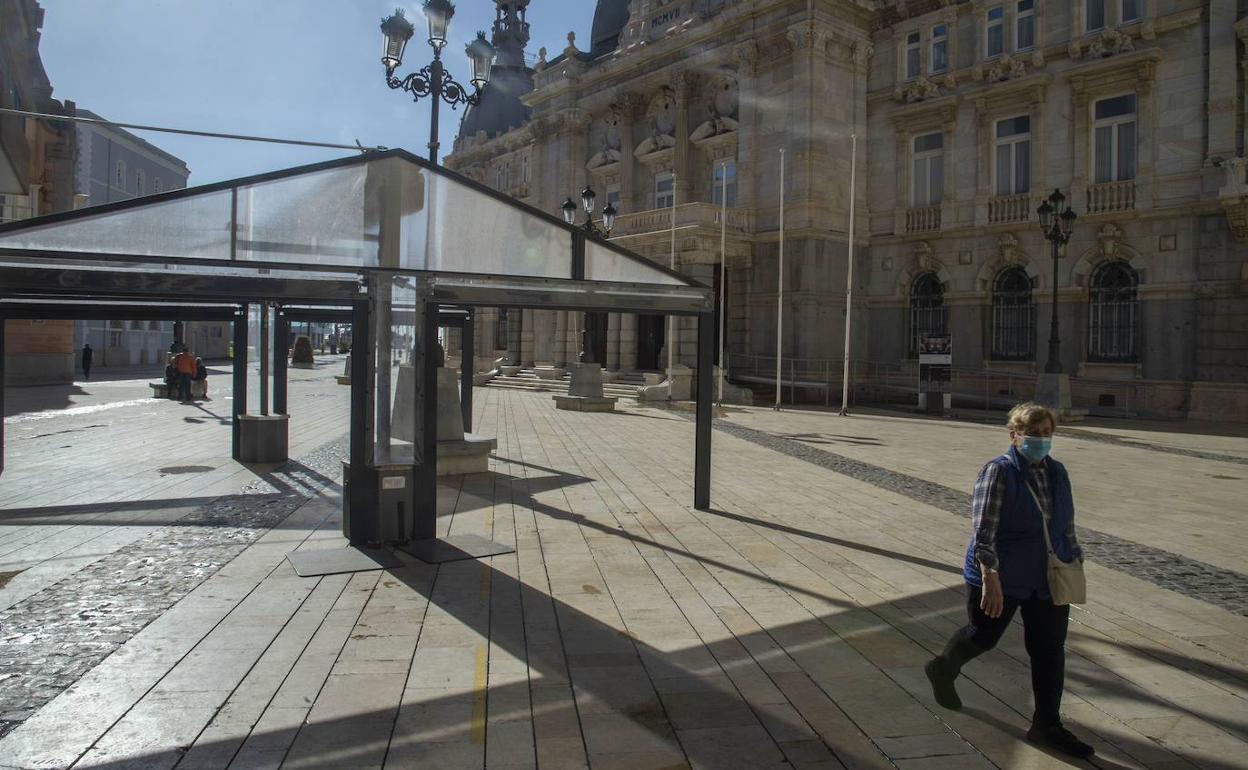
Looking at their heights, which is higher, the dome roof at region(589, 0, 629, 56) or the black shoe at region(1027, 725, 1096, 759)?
the dome roof at region(589, 0, 629, 56)

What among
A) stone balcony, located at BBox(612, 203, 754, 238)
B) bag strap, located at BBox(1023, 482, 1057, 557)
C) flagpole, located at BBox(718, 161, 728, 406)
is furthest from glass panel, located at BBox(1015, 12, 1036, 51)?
bag strap, located at BBox(1023, 482, 1057, 557)

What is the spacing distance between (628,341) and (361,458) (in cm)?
2684

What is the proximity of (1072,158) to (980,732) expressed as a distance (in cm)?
2562

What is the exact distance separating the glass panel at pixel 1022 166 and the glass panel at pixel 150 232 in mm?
→ 25450

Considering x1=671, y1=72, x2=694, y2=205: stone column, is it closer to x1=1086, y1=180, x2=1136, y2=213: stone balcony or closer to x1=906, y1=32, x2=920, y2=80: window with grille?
x1=906, y1=32, x2=920, y2=80: window with grille

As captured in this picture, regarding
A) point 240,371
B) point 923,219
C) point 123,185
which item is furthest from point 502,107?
point 240,371

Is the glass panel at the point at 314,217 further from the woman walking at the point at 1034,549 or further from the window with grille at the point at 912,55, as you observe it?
the window with grille at the point at 912,55

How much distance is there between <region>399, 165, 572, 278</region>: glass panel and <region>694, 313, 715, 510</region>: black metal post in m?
1.68

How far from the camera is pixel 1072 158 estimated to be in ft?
82.3

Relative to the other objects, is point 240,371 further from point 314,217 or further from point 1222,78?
point 1222,78

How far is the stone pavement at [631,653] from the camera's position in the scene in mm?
3746

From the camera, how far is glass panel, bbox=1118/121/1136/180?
946 inches

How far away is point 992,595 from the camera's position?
3.79m

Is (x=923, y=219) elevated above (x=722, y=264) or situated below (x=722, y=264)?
above
